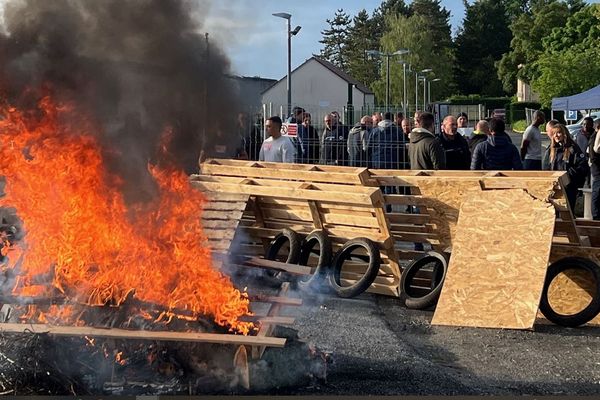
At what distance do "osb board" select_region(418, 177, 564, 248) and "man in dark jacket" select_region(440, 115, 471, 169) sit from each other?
2.65 meters

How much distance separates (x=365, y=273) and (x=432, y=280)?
78 cm

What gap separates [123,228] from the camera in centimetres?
579

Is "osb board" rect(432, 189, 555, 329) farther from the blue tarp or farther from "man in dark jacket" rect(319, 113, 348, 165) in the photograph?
the blue tarp

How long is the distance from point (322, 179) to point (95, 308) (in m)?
4.20

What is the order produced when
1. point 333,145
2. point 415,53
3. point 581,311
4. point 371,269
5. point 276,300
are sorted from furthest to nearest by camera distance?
point 415,53 → point 333,145 → point 371,269 → point 581,311 → point 276,300

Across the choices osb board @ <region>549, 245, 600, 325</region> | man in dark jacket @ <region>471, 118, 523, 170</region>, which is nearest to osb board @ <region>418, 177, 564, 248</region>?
osb board @ <region>549, 245, 600, 325</region>

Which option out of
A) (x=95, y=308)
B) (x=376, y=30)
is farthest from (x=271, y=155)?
(x=376, y=30)

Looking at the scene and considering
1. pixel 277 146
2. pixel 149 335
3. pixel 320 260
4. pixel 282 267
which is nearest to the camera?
pixel 149 335

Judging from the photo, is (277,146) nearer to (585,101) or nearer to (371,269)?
(371,269)

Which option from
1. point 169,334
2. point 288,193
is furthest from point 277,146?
point 169,334

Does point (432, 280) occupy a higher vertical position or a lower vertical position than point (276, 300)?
lower

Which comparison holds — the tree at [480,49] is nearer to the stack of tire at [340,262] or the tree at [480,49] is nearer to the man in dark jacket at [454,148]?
the man in dark jacket at [454,148]

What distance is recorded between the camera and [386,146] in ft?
45.3

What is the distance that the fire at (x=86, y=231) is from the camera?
5641 mm
